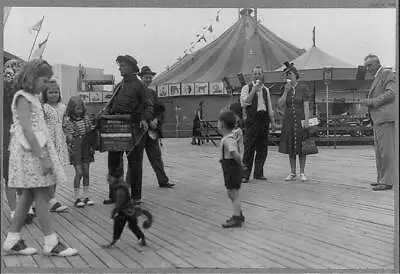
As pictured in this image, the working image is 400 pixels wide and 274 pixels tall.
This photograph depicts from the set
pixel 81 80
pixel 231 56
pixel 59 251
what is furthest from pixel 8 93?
pixel 231 56

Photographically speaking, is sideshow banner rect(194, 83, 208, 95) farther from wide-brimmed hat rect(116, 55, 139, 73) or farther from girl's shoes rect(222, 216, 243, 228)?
girl's shoes rect(222, 216, 243, 228)

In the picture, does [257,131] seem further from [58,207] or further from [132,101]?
[58,207]

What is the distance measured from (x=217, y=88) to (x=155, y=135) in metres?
0.84

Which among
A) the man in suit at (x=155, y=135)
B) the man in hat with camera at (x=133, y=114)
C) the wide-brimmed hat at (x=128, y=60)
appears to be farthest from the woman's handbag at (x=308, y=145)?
the wide-brimmed hat at (x=128, y=60)

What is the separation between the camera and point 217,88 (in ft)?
11.6

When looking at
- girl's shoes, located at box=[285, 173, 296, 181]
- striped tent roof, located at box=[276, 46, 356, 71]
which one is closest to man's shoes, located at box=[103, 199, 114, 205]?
striped tent roof, located at box=[276, 46, 356, 71]

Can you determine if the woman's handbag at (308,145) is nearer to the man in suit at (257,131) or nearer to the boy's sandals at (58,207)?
the man in suit at (257,131)

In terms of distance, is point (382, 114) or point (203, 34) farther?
point (382, 114)

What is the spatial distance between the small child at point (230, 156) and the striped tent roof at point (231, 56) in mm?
285

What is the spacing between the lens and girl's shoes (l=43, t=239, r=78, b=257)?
3.42m

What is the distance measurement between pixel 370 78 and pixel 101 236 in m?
2.05

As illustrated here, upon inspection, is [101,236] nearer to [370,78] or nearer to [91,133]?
[91,133]

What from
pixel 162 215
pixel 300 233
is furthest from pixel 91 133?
pixel 300 233

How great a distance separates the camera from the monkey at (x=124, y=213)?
3473mm
